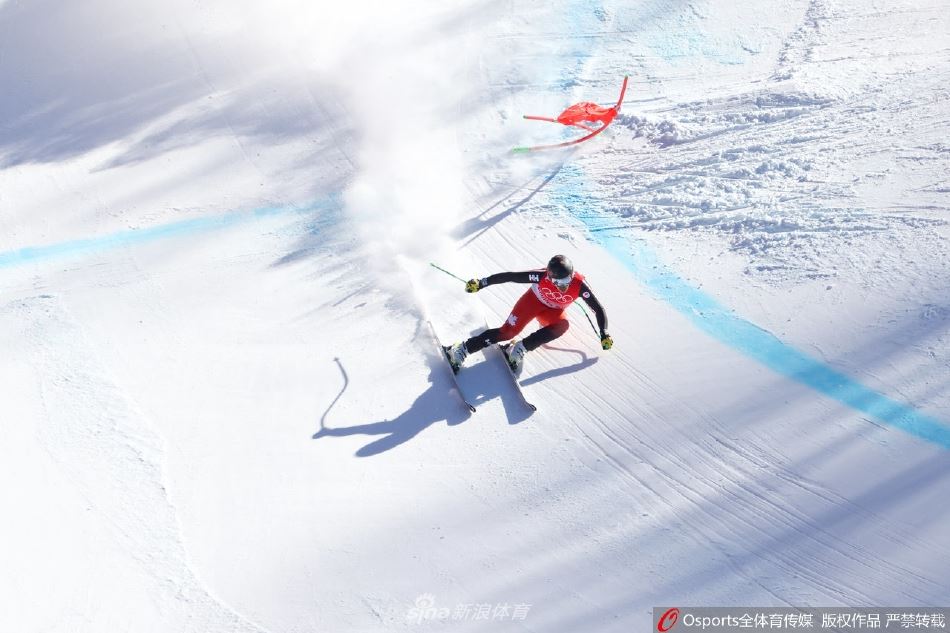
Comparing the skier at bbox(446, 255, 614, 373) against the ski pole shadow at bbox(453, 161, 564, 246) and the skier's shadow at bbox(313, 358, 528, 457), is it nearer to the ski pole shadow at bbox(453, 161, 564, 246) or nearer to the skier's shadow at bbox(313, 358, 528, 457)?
the skier's shadow at bbox(313, 358, 528, 457)

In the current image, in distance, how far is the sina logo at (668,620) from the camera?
452 cm

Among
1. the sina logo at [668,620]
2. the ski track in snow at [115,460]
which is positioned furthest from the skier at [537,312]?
the ski track in snow at [115,460]

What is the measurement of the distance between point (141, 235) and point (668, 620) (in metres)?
5.43

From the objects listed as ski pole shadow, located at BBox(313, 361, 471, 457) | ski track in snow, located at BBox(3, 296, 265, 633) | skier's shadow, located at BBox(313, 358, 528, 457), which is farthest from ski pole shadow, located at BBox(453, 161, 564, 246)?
ski track in snow, located at BBox(3, 296, 265, 633)

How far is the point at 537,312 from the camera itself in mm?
5961

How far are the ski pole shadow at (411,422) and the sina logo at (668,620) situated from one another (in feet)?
6.05

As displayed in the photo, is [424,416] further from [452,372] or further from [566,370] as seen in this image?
[566,370]

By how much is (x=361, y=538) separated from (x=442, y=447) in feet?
2.79

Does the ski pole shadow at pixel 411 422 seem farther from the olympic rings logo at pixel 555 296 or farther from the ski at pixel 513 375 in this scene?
the olympic rings logo at pixel 555 296

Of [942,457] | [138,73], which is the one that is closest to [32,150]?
[138,73]

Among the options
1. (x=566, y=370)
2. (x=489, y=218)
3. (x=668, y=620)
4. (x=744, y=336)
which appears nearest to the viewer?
(x=668, y=620)

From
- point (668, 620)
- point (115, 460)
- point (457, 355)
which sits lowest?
point (115, 460)

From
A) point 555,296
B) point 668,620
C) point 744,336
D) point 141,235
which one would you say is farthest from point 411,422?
point 141,235

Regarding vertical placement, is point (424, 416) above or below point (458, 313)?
below
